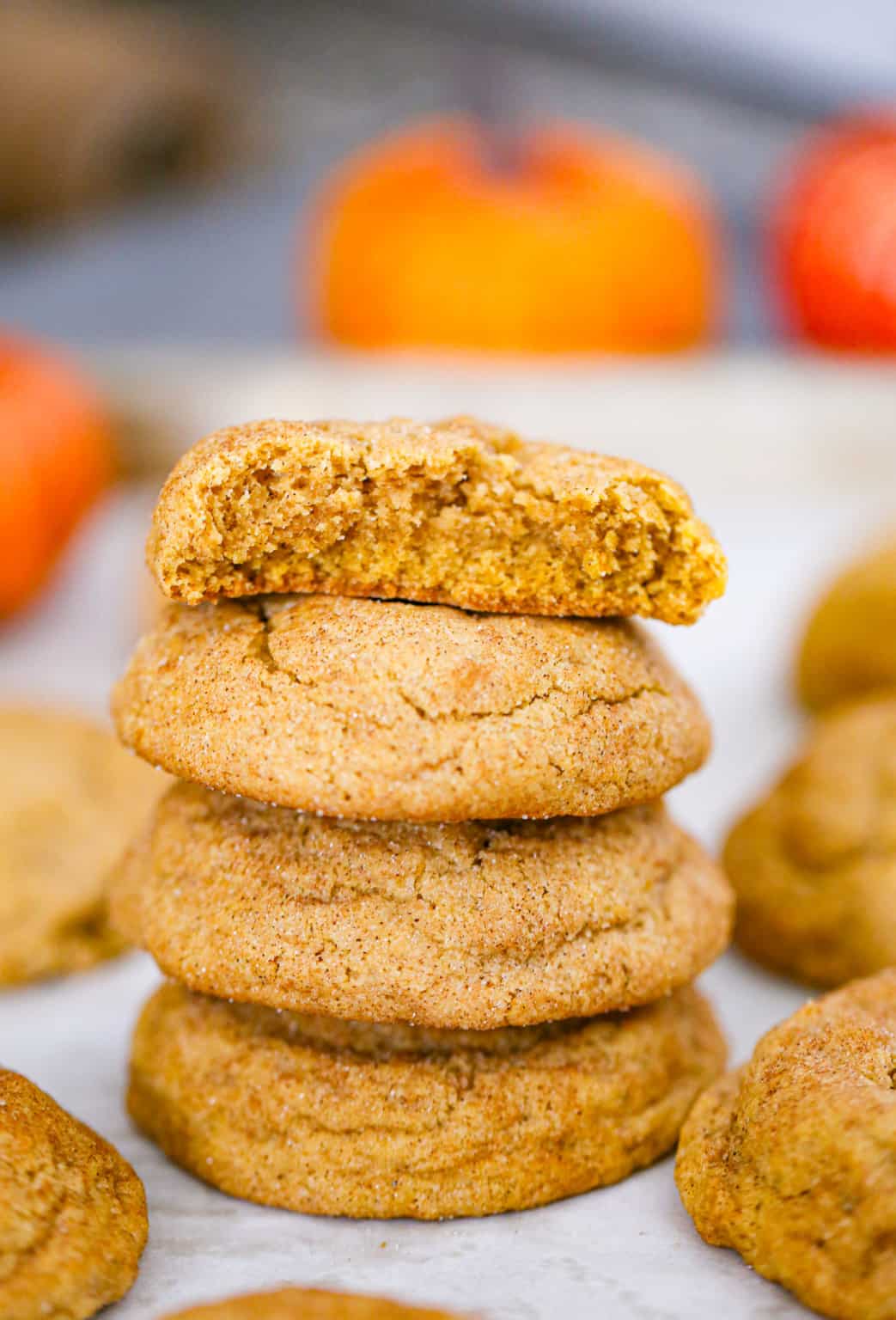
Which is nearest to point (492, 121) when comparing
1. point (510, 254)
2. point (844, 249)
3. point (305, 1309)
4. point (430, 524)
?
point (510, 254)

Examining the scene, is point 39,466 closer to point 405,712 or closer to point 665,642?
point 665,642

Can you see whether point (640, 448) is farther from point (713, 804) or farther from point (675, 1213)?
point (675, 1213)

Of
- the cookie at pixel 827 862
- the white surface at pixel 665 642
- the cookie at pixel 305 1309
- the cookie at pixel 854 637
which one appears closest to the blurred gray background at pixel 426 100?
the white surface at pixel 665 642

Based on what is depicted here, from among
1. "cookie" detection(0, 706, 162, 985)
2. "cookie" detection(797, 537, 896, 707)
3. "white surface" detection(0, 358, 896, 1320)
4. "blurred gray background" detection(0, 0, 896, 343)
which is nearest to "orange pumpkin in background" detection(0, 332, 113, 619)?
"white surface" detection(0, 358, 896, 1320)

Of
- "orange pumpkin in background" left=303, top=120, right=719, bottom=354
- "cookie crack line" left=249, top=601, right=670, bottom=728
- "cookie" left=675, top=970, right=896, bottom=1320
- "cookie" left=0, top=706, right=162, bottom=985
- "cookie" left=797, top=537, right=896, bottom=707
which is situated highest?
"orange pumpkin in background" left=303, top=120, right=719, bottom=354

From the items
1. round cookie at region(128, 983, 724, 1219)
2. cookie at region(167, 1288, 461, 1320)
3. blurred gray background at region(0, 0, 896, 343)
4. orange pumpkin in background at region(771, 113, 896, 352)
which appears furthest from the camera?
blurred gray background at region(0, 0, 896, 343)

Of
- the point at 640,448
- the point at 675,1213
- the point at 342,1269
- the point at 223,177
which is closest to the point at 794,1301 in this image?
the point at 675,1213

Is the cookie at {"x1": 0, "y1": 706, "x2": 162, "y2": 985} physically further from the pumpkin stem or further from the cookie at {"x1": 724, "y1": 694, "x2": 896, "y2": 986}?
the pumpkin stem
